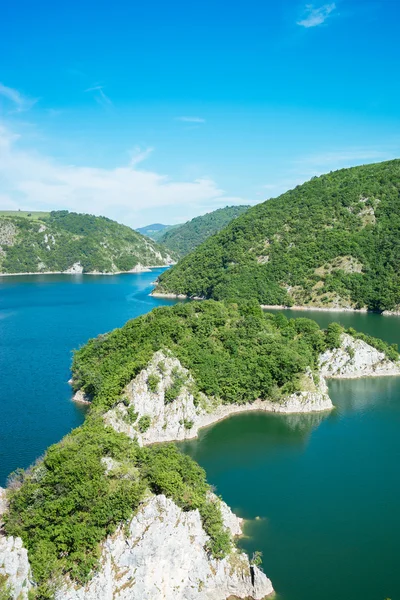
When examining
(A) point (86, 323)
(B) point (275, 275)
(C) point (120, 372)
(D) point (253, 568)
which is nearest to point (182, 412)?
(C) point (120, 372)

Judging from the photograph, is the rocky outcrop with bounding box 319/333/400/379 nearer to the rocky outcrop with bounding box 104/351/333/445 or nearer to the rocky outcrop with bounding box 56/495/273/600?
the rocky outcrop with bounding box 104/351/333/445

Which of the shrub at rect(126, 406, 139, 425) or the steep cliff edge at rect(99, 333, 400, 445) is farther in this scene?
the steep cliff edge at rect(99, 333, 400, 445)

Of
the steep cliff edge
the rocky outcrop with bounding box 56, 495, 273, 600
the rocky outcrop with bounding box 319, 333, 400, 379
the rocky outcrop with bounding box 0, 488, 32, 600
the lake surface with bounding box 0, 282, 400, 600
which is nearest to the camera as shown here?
the rocky outcrop with bounding box 0, 488, 32, 600

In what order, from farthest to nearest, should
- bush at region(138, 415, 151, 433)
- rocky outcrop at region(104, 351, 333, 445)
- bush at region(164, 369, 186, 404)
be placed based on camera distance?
1. bush at region(164, 369, 186, 404)
2. rocky outcrop at region(104, 351, 333, 445)
3. bush at region(138, 415, 151, 433)

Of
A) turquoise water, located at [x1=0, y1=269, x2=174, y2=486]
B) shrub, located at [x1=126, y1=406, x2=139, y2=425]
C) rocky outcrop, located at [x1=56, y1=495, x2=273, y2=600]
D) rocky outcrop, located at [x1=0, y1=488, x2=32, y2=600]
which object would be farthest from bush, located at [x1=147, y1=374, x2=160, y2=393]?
rocky outcrop, located at [x1=0, y1=488, x2=32, y2=600]

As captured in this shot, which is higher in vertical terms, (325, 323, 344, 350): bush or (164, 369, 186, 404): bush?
(325, 323, 344, 350): bush

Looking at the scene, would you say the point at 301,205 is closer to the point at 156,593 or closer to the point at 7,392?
the point at 7,392

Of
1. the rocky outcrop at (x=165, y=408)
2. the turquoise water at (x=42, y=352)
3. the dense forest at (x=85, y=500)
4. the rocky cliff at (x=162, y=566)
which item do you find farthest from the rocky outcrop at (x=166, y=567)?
the rocky outcrop at (x=165, y=408)
